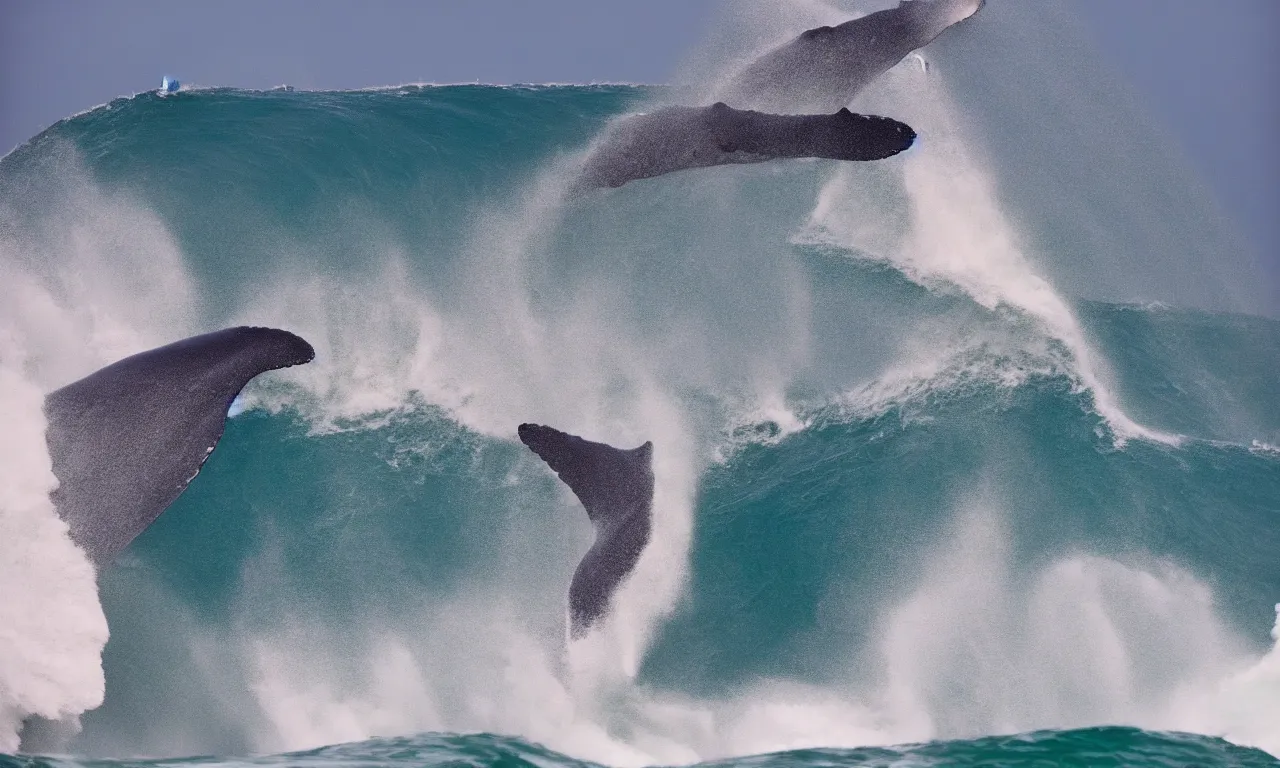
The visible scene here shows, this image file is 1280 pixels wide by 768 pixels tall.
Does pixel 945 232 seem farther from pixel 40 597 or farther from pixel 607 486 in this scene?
pixel 40 597

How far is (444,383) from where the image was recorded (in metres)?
16.0

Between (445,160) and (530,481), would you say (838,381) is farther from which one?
(445,160)

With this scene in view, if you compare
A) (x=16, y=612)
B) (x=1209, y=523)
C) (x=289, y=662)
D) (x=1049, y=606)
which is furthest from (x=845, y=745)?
(x=16, y=612)

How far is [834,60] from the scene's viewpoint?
17.4 meters

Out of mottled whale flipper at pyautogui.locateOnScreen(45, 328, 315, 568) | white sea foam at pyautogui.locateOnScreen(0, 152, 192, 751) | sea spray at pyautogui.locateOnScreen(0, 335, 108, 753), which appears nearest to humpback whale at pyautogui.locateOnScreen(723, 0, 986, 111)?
mottled whale flipper at pyautogui.locateOnScreen(45, 328, 315, 568)

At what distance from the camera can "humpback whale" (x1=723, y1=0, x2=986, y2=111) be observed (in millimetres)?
17312

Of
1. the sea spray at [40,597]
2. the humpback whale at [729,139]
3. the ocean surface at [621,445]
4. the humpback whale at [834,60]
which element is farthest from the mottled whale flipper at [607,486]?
the humpback whale at [834,60]

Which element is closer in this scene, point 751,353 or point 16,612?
point 16,612

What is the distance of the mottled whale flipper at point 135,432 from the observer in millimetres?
12031

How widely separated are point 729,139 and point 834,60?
2935 millimetres

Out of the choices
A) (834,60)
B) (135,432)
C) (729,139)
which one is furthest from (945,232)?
(135,432)

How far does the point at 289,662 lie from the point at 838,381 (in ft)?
29.5

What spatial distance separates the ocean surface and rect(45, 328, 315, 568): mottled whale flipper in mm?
317

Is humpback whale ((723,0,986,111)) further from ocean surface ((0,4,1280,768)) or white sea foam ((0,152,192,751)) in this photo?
white sea foam ((0,152,192,751))
